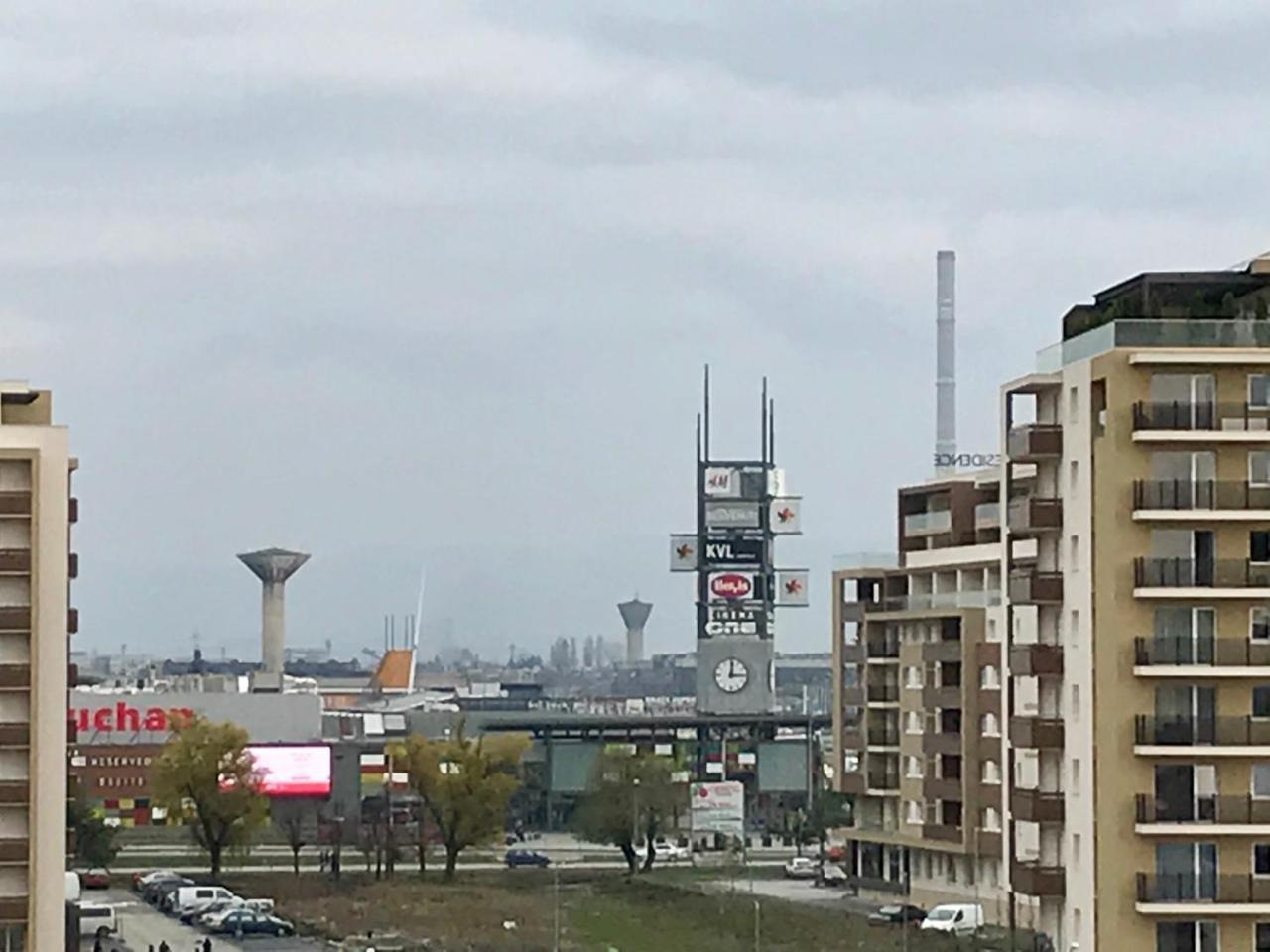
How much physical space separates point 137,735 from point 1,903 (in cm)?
6405

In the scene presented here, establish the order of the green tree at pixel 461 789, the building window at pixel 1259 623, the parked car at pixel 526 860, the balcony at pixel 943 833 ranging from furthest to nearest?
the parked car at pixel 526 860 < the green tree at pixel 461 789 < the balcony at pixel 943 833 < the building window at pixel 1259 623

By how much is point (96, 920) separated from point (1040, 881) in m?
30.8

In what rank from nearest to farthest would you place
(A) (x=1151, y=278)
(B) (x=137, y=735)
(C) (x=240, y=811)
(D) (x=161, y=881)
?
(A) (x=1151, y=278) < (D) (x=161, y=881) < (C) (x=240, y=811) < (B) (x=137, y=735)

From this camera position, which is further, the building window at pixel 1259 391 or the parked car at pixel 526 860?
the parked car at pixel 526 860

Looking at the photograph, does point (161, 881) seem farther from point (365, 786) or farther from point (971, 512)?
point (365, 786)

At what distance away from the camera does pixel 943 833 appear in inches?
2472

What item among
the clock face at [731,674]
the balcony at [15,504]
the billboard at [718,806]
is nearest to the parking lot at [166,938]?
the balcony at [15,504]

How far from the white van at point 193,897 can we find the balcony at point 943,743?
16.7 metres

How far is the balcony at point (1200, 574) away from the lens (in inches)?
1388

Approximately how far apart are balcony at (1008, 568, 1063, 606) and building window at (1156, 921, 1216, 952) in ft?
15.2

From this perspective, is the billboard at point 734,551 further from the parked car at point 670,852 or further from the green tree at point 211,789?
the green tree at point 211,789

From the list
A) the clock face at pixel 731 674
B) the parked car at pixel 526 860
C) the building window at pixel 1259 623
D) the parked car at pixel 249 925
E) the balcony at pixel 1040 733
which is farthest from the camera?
the clock face at pixel 731 674

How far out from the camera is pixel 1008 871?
39125 millimetres

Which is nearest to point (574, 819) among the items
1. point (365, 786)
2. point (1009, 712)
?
point (365, 786)
